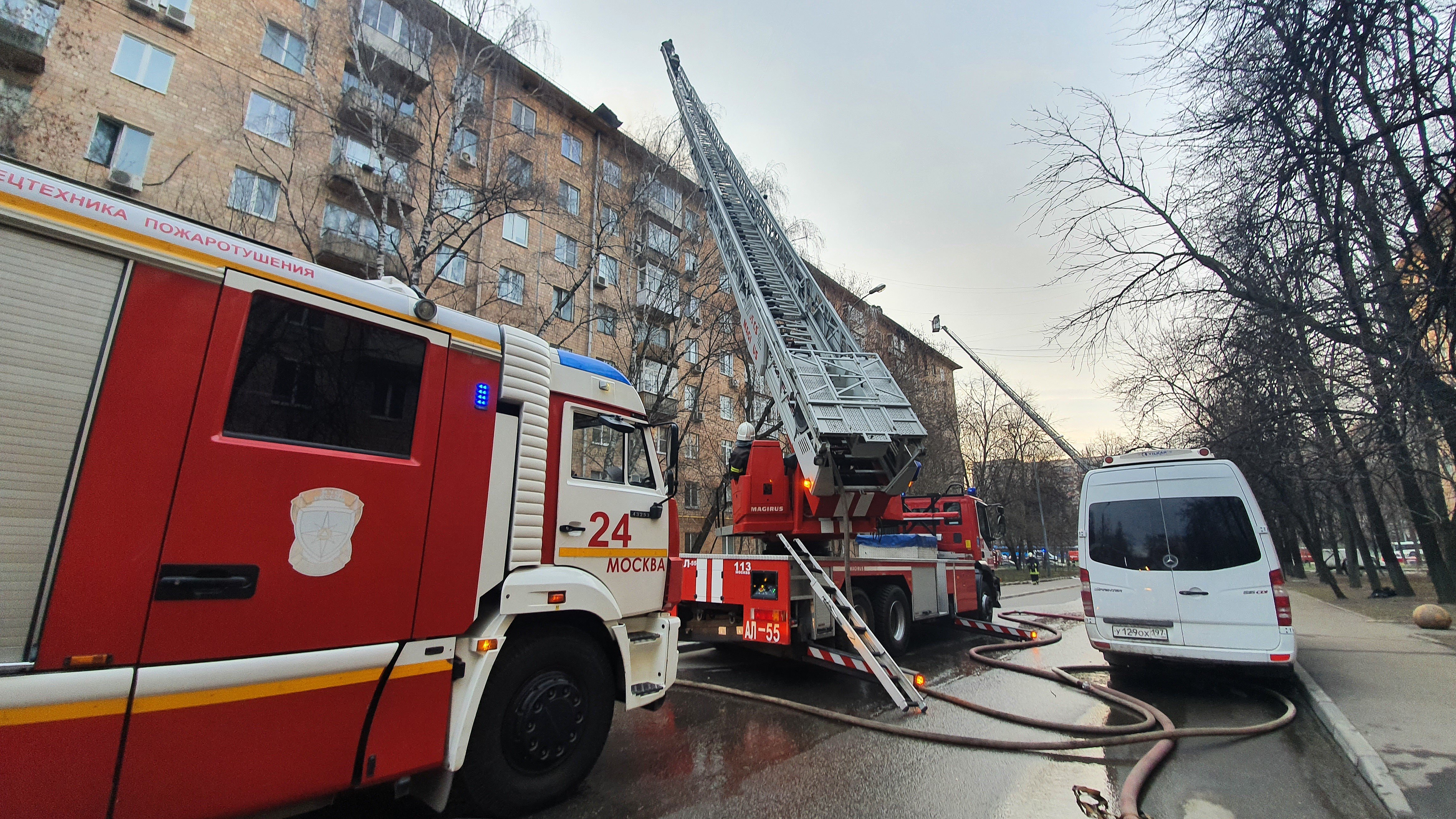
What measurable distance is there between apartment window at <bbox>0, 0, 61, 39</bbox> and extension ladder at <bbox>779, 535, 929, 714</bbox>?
704 inches

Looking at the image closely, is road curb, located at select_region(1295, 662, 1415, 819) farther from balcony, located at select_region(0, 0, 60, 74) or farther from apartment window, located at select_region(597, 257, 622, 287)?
balcony, located at select_region(0, 0, 60, 74)

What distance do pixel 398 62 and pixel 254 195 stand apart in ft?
14.6

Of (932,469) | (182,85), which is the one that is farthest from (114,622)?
(932,469)

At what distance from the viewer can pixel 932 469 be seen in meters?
28.8

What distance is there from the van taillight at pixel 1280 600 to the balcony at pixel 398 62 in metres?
16.8

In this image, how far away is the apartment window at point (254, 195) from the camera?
44.2 ft

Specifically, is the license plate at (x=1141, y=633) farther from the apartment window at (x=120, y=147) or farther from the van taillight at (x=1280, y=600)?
the apartment window at (x=120, y=147)

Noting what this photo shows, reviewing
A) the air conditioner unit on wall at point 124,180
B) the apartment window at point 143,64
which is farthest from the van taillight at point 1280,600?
the apartment window at point 143,64

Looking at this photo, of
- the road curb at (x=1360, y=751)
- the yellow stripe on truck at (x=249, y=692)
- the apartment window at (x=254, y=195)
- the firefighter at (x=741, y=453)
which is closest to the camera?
the yellow stripe on truck at (x=249, y=692)

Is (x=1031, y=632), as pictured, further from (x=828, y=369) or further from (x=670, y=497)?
(x=670, y=497)

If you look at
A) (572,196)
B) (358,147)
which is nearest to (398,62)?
(358,147)

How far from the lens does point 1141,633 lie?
21.8 feet

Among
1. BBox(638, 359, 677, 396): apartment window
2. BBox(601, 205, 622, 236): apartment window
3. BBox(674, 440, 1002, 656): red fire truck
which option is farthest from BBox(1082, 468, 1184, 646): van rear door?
BBox(601, 205, 622, 236): apartment window

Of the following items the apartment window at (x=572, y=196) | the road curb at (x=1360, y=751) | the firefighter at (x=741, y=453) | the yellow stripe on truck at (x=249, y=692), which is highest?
the apartment window at (x=572, y=196)
